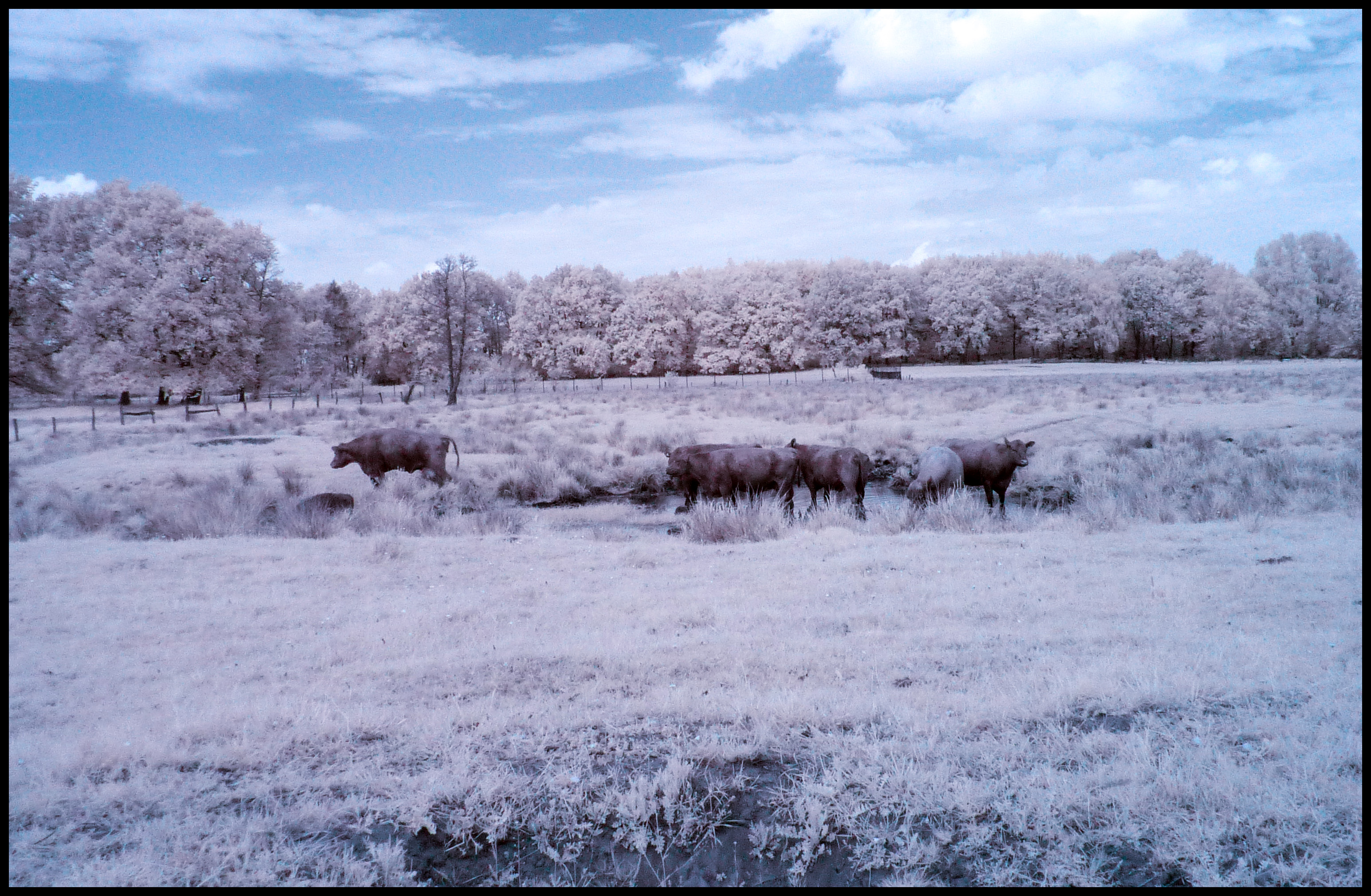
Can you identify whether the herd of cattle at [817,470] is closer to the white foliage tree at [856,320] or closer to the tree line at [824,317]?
the tree line at [824,317]

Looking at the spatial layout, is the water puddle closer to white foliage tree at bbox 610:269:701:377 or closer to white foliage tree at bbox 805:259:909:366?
white foliage tree at bbox 610:269:701:377

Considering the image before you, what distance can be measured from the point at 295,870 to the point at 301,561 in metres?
6.55

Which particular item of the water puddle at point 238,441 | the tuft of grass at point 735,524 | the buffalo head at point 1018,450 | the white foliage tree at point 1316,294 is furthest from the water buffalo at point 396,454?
the white foliage tree at point 1316,294

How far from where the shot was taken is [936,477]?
13.9 m

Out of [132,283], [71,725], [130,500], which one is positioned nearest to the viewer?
[71,725]

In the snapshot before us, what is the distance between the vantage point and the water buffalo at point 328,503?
43.7 ft

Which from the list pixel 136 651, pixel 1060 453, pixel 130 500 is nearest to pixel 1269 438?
pixel 1060 453

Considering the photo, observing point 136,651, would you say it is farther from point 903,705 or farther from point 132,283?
point 132,283

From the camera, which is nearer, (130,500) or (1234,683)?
(1234,683)

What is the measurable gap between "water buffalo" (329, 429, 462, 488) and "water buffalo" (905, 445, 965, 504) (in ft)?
34.8

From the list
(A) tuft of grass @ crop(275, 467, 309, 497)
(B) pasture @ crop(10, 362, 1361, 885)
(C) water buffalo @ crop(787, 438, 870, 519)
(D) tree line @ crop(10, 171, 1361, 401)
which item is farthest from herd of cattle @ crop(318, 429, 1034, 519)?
(D) tree line @ crop(10, 171, 1361, 401)

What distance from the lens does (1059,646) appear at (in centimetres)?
558

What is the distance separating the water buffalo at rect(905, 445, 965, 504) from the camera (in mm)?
13734

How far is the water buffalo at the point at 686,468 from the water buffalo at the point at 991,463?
4.69 m
